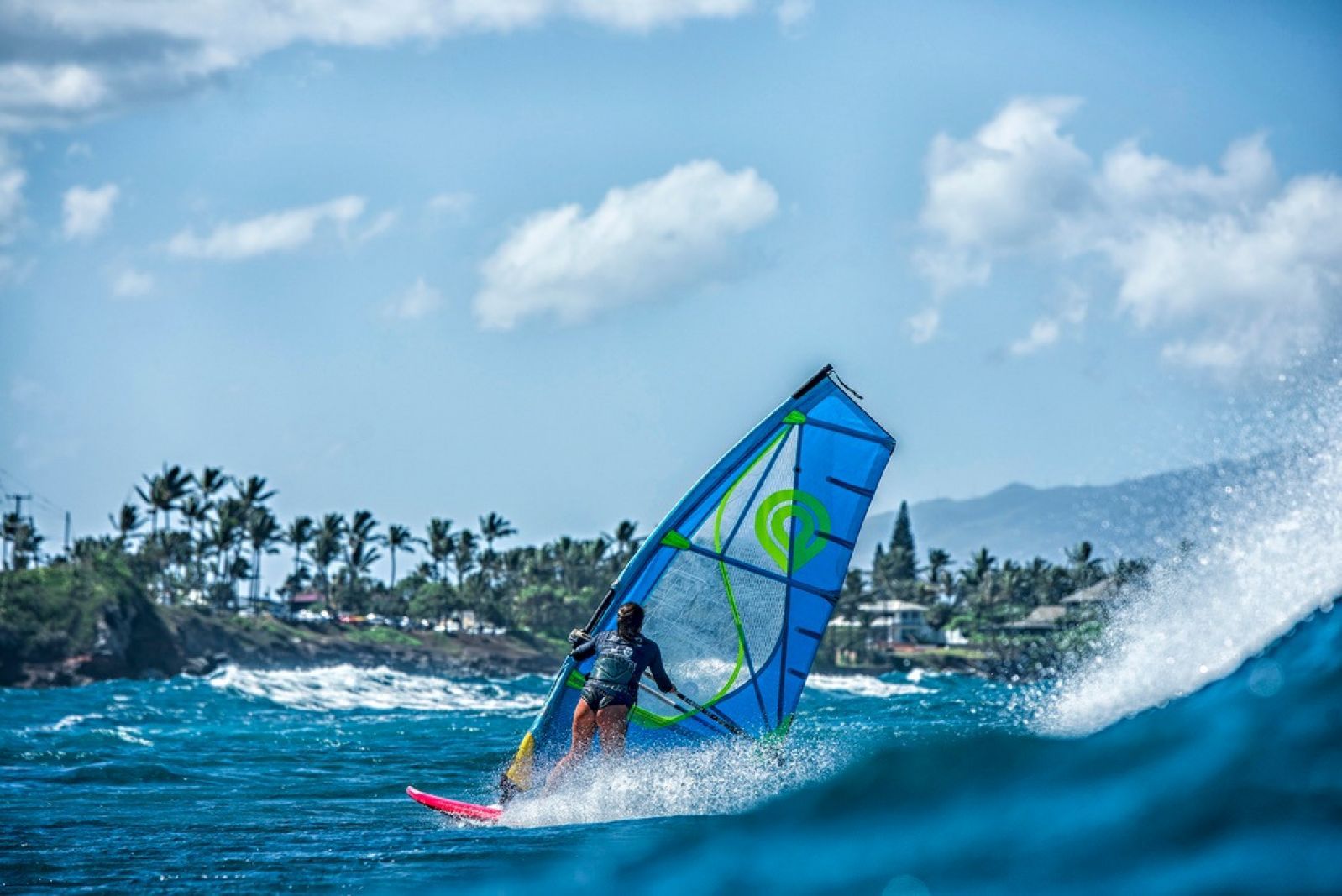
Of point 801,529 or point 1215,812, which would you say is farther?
point 801,529

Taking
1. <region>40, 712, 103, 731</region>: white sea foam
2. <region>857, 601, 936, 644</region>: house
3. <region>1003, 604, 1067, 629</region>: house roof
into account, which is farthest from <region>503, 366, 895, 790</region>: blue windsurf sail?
<region>857, 601, 936, 644</region>: house

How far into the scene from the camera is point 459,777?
13.3m

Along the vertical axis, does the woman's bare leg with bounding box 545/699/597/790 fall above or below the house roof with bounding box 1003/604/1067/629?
above

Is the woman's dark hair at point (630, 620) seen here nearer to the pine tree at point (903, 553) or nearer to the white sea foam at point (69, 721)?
the white sea foam at point (69, 721)

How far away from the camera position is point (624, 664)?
32.1ft

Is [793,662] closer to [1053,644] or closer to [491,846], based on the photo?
[491,846]

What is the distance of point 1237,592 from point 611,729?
168 inches

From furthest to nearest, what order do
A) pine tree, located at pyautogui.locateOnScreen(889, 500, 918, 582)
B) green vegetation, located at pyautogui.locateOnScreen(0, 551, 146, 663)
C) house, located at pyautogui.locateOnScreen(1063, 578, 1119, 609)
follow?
1. pine tree, located at pyautogui.locateOnScreen(889, 500, 918, 582)
2. house, located at pyautogui.locateOnScreen(1063, 578, 1119, 609)
3. green vegetation, located at pyautogui.locateOnScreen(0, 551, 146, 663)

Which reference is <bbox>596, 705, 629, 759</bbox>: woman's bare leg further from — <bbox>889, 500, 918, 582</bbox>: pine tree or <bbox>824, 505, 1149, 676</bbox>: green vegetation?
<bbox>889, 500, 918, 582</bbox>: pine tree

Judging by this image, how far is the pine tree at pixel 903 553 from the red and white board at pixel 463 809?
125 metres

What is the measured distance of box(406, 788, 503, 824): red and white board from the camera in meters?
9.65

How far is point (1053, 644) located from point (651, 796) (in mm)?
86893

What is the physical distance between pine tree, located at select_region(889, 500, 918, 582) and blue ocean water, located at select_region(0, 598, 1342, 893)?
122m

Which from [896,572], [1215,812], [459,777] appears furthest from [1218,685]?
[896,572]
